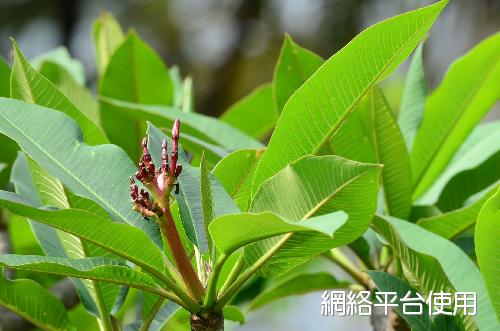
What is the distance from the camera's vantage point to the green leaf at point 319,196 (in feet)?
2.27

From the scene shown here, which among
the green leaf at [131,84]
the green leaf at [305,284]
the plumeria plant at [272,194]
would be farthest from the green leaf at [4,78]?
the green leaf at [305,284]

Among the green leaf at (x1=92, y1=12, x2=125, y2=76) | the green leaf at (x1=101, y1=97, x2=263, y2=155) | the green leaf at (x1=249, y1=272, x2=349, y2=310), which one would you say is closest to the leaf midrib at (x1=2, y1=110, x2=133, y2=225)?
the green leaf at (x1=101, y1=97, x2=263, y2=155)

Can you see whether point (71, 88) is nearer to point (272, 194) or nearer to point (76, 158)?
point (76, 158)

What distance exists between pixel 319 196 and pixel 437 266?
0.25 meters

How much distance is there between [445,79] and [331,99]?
50cm

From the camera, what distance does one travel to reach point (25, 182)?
1110mm

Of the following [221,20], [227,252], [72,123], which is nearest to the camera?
[227,252]

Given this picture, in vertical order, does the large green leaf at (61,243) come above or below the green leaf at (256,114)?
below

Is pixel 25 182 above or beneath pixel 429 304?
above

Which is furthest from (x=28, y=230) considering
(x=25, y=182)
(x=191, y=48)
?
(x=191, y=48)

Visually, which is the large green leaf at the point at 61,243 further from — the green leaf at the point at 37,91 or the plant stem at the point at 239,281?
the plant stem at the point at 239,281

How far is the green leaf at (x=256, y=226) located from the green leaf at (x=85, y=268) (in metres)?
0.10

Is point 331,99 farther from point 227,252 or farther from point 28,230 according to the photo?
point 28,230

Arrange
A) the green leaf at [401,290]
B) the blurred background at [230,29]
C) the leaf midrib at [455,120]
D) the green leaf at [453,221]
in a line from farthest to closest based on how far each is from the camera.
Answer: the blurred background at [230,29] < the leaf midrib at [455,120] < the green leaf at [453,221] < the green leaf at [401,290]
